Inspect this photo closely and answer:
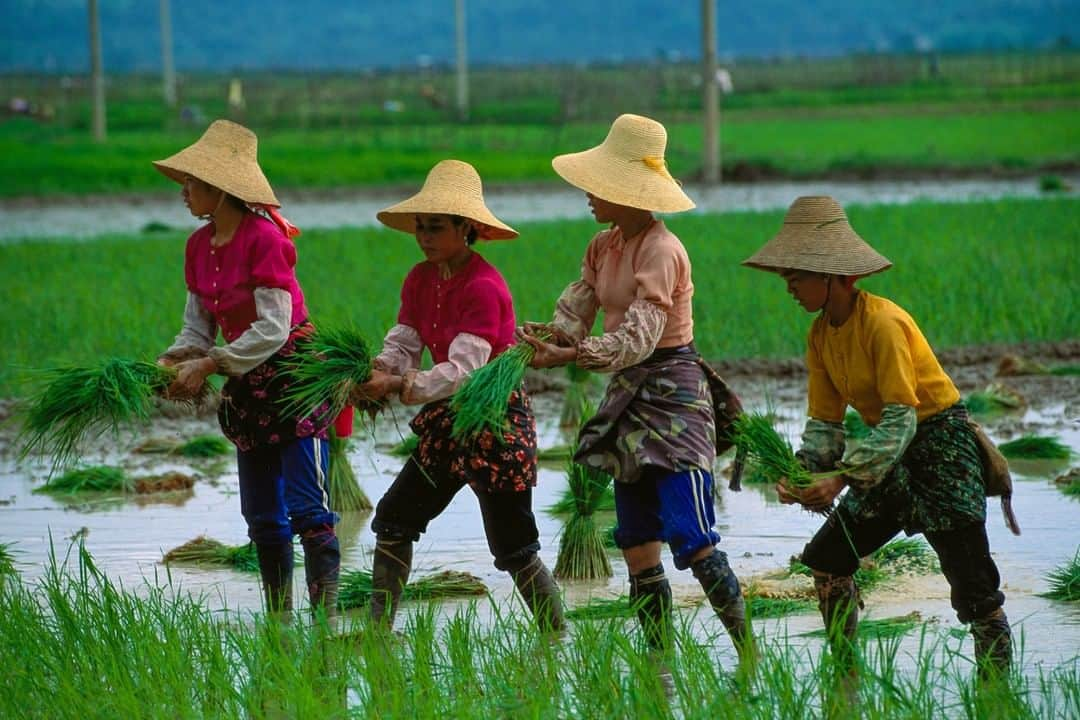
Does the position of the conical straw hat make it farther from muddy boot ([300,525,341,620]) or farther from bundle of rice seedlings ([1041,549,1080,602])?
bundle of rice seedlings ([1041,549,1080,602])

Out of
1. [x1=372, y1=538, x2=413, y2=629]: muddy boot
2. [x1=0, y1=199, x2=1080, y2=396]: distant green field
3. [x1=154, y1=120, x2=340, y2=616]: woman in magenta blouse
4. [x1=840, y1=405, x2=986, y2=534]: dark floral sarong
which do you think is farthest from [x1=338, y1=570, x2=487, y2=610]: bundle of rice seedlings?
[x1=0, y1=199, x2=1080, y2=396]: distant green field

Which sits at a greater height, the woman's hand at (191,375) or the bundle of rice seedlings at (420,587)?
the woman's hand at (191,375)

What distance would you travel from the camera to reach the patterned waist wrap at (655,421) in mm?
5066

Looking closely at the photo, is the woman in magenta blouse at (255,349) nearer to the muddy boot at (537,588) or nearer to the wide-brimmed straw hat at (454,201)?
the wide-brimmed straw hat at (454,201)

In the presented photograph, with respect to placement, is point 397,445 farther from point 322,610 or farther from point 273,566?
point 322,610

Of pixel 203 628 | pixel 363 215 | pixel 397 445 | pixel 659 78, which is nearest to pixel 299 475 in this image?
pixel 203 628

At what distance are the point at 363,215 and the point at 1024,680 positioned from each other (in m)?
19.4

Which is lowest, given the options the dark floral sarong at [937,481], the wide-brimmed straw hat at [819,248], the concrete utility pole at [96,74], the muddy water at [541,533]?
the muddy water at [541,533]

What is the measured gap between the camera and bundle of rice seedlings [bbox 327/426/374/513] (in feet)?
24.2

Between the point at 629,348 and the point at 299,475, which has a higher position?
the point at 629,348

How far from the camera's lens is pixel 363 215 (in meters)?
23.4

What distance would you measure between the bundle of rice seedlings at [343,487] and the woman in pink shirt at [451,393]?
186 centimetres

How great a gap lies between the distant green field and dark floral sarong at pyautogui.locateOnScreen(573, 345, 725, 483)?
3.29 metres

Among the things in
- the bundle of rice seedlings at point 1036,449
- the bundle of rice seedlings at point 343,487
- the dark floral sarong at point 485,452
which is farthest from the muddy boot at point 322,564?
the bundle of rice seedlings at point 1036,449
